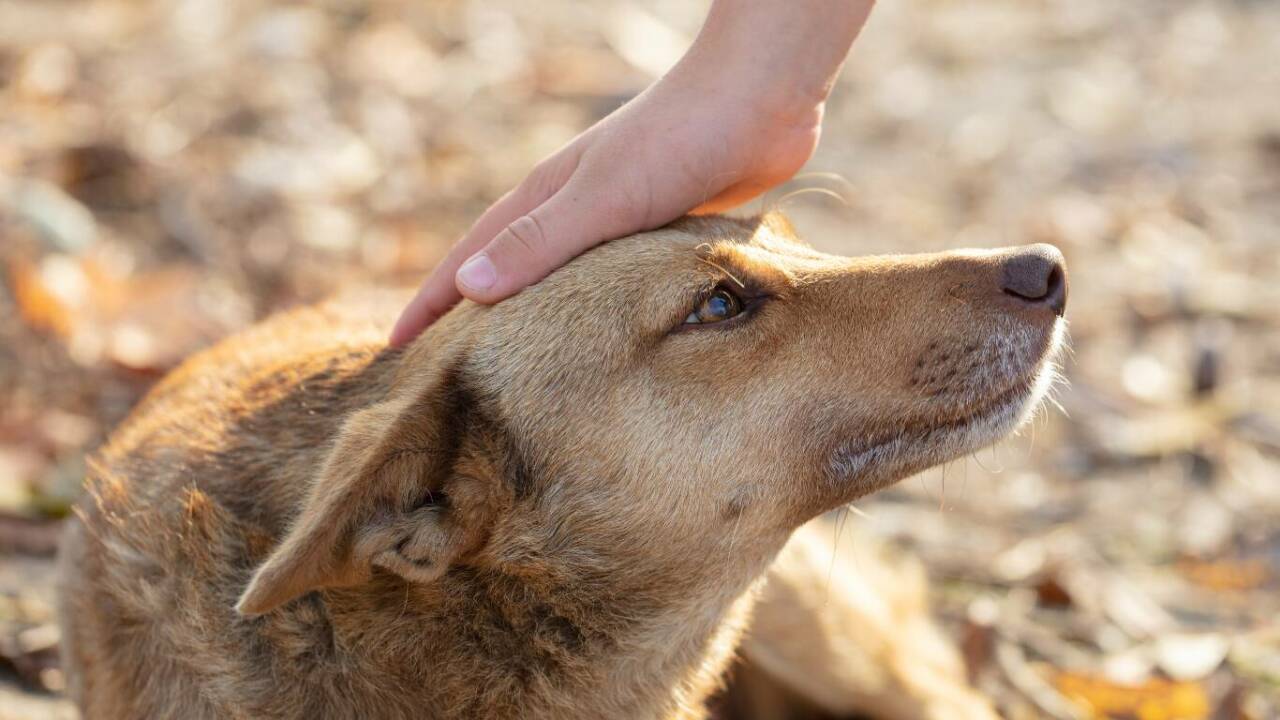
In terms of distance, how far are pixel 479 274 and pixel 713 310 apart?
566mm

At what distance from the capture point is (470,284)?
3.32 m

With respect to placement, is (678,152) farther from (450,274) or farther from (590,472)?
(590,472)

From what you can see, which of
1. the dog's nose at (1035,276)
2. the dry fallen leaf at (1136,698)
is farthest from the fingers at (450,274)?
the dry fallen leaf at (1136,698)

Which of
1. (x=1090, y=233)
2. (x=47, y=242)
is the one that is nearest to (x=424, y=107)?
(x=47, y=242)

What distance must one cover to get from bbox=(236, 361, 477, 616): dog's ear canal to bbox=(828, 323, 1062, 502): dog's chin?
0.89 meters

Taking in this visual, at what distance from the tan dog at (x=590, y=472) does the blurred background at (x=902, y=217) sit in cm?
47

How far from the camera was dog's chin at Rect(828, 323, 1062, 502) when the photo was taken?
3270 millimetres

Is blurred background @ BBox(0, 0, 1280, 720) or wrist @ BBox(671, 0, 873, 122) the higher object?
wrist @ BBox(671, 0, 873, 122)

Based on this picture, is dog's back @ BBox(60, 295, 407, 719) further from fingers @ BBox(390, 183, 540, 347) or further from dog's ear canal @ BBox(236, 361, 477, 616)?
dog's ear canal @ BBox(236, 361, 477, 616)

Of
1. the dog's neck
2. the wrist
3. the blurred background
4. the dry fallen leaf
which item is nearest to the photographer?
the dog's neck

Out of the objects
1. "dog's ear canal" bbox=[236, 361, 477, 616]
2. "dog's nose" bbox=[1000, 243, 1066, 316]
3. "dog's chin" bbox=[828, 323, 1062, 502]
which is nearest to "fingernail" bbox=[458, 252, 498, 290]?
"dog's ear canal" bbox=[236, 361, 477, 616]

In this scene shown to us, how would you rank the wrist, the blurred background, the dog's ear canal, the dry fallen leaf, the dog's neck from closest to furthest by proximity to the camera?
the dog's ear canal → the dog's neck → the wrist → the dry fallen leaf → the blurred background

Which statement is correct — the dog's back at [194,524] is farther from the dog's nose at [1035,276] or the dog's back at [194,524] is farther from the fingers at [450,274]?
the dog's nose at [1035,276]

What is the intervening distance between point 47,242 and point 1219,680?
513 centimetres
